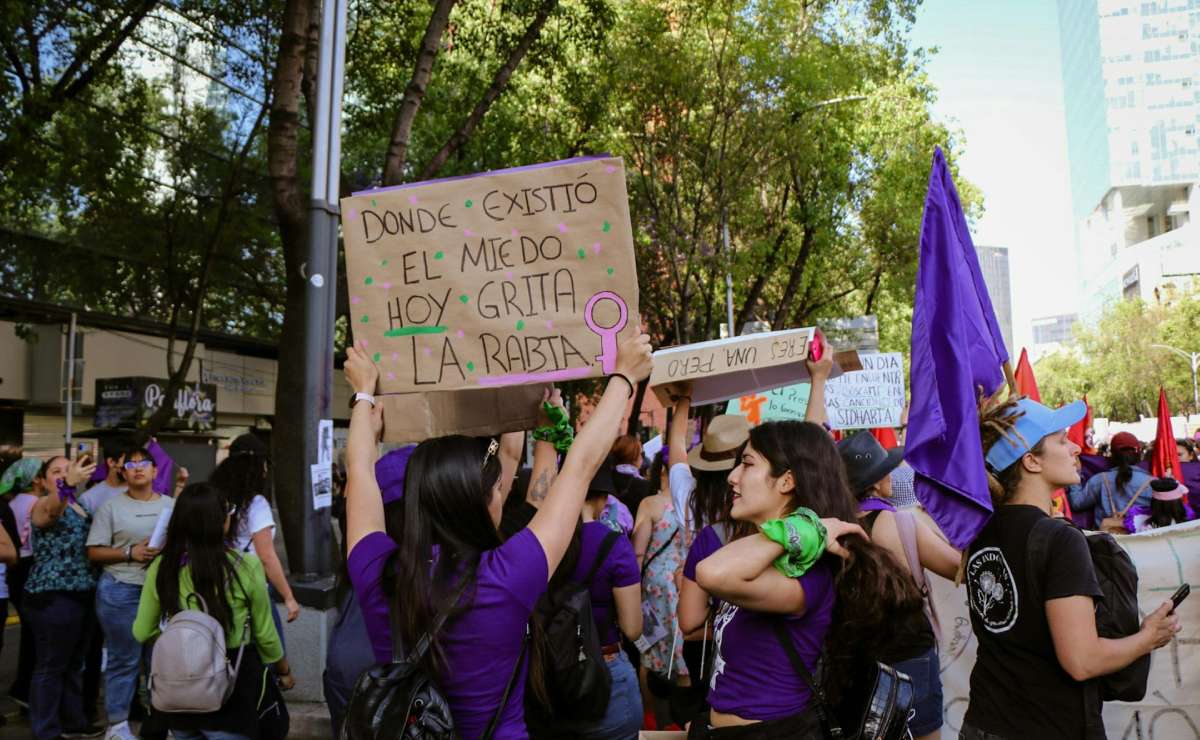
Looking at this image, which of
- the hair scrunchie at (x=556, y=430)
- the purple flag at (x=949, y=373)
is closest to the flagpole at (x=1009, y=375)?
the purple flag at (x=949, y=373)

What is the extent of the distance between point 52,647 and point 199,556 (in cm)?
296

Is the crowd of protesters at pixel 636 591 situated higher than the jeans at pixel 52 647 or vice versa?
the crowd of protesters at pixel 636 591

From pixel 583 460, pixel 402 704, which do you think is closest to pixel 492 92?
pixel 583 460

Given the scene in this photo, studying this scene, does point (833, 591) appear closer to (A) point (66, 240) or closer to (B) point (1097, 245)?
(A) point (66, 240)

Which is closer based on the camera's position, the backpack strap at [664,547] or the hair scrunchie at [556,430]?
the hair scrunchie at [556,430]

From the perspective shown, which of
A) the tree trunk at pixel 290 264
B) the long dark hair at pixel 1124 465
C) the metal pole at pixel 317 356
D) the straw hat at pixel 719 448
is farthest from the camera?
the long dark hair at pixel 1124 465

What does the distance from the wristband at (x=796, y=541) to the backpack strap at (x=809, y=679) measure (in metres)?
0.18

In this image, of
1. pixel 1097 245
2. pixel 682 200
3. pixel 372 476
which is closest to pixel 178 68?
pixel 682 200

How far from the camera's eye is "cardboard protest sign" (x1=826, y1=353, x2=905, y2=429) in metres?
11.9

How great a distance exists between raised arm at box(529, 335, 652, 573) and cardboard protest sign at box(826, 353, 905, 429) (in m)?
9.30

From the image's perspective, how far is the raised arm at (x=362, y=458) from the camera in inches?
112

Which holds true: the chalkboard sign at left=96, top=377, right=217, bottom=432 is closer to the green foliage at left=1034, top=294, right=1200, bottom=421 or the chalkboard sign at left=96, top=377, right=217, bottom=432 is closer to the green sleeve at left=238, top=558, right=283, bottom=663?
the green sleeve at left=238, top=558, right=283, bottom=663

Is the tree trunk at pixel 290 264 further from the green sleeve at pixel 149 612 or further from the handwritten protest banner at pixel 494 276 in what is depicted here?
the handwritten protest banner at pixel 494 276

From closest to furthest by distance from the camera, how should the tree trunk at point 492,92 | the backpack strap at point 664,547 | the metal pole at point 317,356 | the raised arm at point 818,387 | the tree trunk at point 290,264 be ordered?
the raised arm at point 818,387, the backpack strap at point 664,547, the metal pole at point 317,356, the tree trunk at point 290,264, the tree trunk at point 492,92
